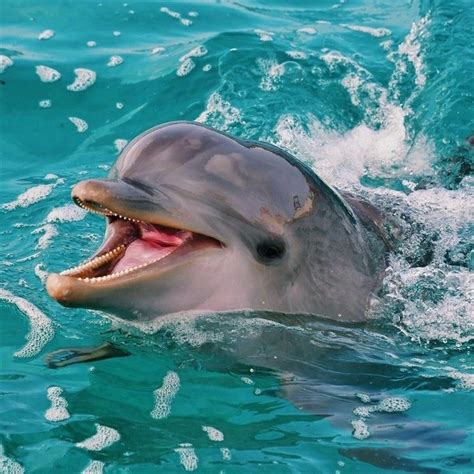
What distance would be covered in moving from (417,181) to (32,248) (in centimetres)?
413

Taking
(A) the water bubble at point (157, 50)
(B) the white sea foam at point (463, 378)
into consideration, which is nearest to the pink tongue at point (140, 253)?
(B) the white sea foam at point (463, 378)

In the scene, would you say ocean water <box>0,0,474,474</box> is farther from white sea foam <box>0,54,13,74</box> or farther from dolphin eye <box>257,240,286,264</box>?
dolphin eye <box>257,240,286,264</box>

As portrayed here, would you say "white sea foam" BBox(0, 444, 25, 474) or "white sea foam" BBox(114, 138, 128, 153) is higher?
"white sea foam" BBox(114, 138, 128, 153)

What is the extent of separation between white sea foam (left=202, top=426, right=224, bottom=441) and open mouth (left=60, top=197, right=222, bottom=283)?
3.72 ft

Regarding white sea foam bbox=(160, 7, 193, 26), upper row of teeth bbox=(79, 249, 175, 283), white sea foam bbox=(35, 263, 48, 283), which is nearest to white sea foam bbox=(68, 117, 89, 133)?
white sea foam bbox=(160, 7, 193, 26)

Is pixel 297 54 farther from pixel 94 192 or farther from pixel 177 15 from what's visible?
pixel 94 192

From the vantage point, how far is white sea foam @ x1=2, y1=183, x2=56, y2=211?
10195mm

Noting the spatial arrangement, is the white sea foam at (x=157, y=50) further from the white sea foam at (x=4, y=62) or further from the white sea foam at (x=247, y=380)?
the white sea foam at (x=247, y=380)

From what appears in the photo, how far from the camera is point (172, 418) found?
6.54 metres

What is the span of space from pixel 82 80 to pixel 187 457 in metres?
8.18

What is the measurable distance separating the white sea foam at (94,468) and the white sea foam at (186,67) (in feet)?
26.5

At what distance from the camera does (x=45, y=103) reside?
1285 cm

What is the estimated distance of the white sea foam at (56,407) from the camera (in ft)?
21.2

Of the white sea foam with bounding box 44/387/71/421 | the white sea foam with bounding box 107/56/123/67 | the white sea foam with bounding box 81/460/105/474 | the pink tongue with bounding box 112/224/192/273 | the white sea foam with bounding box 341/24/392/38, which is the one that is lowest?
the white sea foam with bounding box 81/460/105/474
